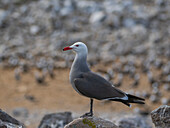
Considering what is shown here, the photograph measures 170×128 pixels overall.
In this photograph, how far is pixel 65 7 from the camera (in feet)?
94.7

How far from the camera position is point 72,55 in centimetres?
2364

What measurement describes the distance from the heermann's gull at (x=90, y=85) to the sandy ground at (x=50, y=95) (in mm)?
8607

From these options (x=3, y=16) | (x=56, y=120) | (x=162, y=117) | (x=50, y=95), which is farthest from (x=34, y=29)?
(x=162, y=117)

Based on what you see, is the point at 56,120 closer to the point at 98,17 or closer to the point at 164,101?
the point at 164,101

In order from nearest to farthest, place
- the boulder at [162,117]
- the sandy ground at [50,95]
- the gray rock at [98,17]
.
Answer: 1. the boulder at [162,117]
2. the sandy ground at [50,95]
3. the gray rock at [98,17]

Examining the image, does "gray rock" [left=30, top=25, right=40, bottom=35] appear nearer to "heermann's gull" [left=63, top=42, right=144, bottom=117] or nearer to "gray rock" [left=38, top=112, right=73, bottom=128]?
"gray rock" [left=38, top=112, right=73, bottom=128]

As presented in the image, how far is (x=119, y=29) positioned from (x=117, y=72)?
18.1 ft

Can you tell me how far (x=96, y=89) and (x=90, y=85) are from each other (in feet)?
0.41

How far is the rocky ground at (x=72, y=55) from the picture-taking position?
18078mm

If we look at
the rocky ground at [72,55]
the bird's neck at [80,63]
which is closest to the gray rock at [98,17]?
the rocky ground at [72,55]

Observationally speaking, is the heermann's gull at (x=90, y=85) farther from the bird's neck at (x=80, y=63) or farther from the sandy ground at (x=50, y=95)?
the sandy ground at (x=50, y=95)

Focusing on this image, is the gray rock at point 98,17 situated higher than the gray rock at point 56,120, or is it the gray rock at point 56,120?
the gray rock at point 98,17

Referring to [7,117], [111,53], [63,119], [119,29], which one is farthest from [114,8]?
[7,117]

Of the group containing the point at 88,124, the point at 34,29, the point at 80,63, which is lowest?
the point at 88,124
